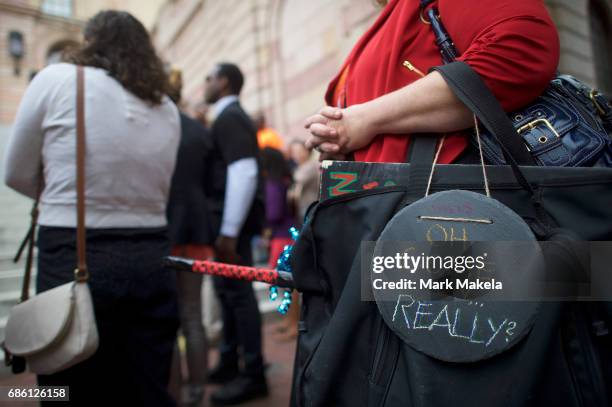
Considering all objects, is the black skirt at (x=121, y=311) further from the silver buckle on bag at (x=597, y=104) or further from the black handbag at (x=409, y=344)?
the silver buckle on bag at (x=597, y=104)

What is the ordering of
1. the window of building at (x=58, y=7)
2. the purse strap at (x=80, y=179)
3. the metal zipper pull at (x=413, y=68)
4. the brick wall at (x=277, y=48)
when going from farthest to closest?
the window of building at (x=58, y=7), the brick wall at (x=277, y=48), the purse strap at (x=80, y=179), the metal zipper pull at (x=413, y=68)

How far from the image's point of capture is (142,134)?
1.71m

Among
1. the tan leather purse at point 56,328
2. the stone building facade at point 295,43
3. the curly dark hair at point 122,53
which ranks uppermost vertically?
the stone building facade at point 295,43

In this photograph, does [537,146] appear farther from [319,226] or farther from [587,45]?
[587,45]

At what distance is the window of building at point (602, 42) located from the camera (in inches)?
139

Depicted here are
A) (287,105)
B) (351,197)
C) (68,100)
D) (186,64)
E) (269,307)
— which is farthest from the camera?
(186,64)

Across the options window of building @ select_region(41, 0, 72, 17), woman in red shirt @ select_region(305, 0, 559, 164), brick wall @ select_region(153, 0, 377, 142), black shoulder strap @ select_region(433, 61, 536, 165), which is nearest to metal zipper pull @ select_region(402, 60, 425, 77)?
woman in red shirt @ select_region(305, 0, 559, 164)

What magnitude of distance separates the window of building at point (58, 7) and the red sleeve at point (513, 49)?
30.2m

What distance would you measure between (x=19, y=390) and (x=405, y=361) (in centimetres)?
166

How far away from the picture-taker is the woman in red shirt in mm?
883

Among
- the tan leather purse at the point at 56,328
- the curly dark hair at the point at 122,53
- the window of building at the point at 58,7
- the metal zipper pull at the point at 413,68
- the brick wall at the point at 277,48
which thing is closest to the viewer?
the metal zipper pull at the point at 413,68

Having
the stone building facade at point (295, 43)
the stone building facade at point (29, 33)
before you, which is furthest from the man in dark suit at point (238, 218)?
the stone building facade at point (29, 33)

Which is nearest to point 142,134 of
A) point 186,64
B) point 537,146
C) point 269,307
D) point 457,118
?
point 457,118

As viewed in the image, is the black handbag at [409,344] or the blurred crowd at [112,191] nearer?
the black handbag at [409,344]
